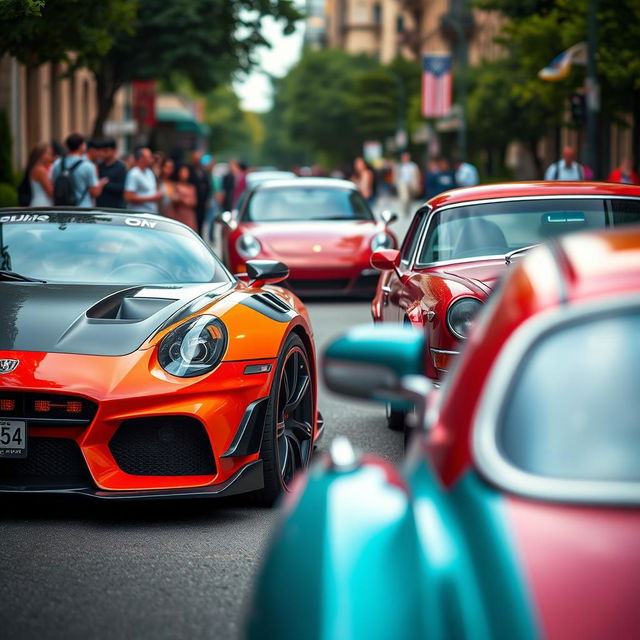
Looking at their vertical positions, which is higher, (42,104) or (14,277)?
(42,104)

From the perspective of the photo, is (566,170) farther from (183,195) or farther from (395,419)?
(395,419)

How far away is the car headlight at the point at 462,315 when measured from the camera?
22.1ft

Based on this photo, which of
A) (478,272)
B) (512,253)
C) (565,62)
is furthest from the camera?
(565,62)

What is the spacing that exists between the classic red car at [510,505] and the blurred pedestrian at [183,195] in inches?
683

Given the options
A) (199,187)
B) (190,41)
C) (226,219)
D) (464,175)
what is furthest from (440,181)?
(226,219)

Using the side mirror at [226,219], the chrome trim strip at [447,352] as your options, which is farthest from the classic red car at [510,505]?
the side mirror at [226,219]

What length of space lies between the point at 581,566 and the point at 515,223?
19.9 ft

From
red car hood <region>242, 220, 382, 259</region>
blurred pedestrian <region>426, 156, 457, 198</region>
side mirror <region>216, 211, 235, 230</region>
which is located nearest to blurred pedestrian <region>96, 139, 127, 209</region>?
side mirror <region>216, 211, 235, 230</region>

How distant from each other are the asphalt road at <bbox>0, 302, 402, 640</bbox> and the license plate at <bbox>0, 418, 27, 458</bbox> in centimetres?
32

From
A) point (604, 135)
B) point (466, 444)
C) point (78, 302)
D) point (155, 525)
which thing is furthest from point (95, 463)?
point (604, 135)

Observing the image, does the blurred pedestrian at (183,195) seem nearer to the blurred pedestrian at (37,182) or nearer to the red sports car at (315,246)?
the red sports car at (315,246)

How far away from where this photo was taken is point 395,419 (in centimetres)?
814

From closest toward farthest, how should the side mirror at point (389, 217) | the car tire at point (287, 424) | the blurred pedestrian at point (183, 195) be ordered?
the car tire at point (287, 424) → the side mirror at point (389, 217) → the blurred pedestrian at point (183, 195)

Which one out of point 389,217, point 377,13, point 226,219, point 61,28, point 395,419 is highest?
point 377,13
